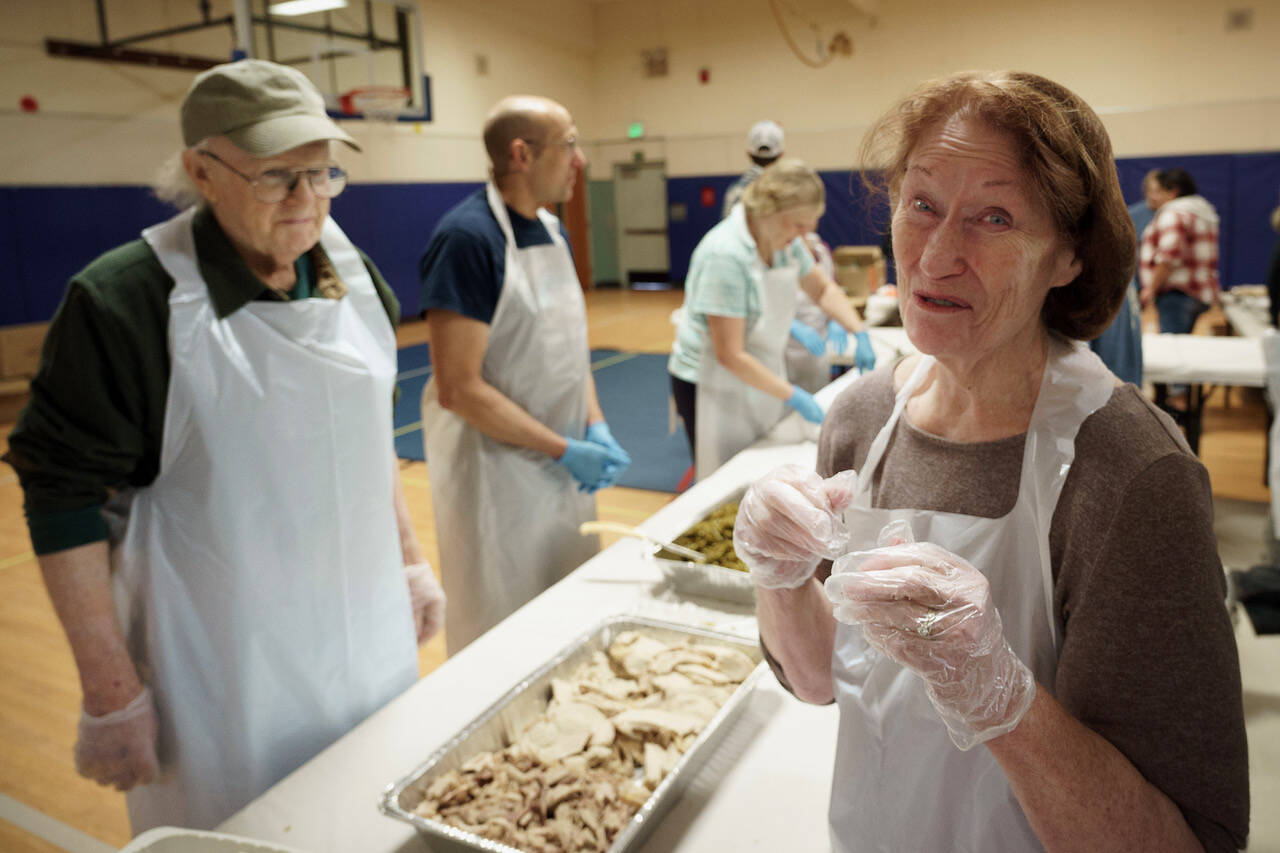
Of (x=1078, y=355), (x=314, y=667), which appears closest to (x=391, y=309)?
(x=314, y=667)

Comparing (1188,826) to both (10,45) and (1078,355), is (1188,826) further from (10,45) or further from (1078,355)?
(10,45)

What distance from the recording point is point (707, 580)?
1785 millimetres

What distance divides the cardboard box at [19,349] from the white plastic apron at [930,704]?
798 cm

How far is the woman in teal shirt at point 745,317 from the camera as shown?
3.00 meters

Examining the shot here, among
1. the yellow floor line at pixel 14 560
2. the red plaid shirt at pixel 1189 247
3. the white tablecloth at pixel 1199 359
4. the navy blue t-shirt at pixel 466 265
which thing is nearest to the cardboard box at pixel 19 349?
the yellow floor line at pixel 14 560

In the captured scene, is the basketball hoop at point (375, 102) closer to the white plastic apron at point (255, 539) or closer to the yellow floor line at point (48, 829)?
the yellow floor line at point (48, 829)

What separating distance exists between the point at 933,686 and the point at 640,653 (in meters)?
0.79

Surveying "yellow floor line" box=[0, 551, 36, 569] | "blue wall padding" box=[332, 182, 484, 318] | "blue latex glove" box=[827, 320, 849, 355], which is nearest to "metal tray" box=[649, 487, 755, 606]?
"blue latex glove" box=[827, 320, 849, 355]

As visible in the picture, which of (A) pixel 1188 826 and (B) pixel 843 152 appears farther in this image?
(B) pixel 843 152

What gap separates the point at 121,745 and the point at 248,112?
40.3 inches

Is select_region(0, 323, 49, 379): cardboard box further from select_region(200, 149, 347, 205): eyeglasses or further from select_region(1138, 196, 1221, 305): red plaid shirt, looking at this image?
select_region(1138, 196, 1221, 305): red plaid shirt

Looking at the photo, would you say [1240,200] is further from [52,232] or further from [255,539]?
[52,232]

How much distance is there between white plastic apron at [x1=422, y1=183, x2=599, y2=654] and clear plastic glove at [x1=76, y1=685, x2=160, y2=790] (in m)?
1.06

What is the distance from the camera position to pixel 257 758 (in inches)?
59.4
